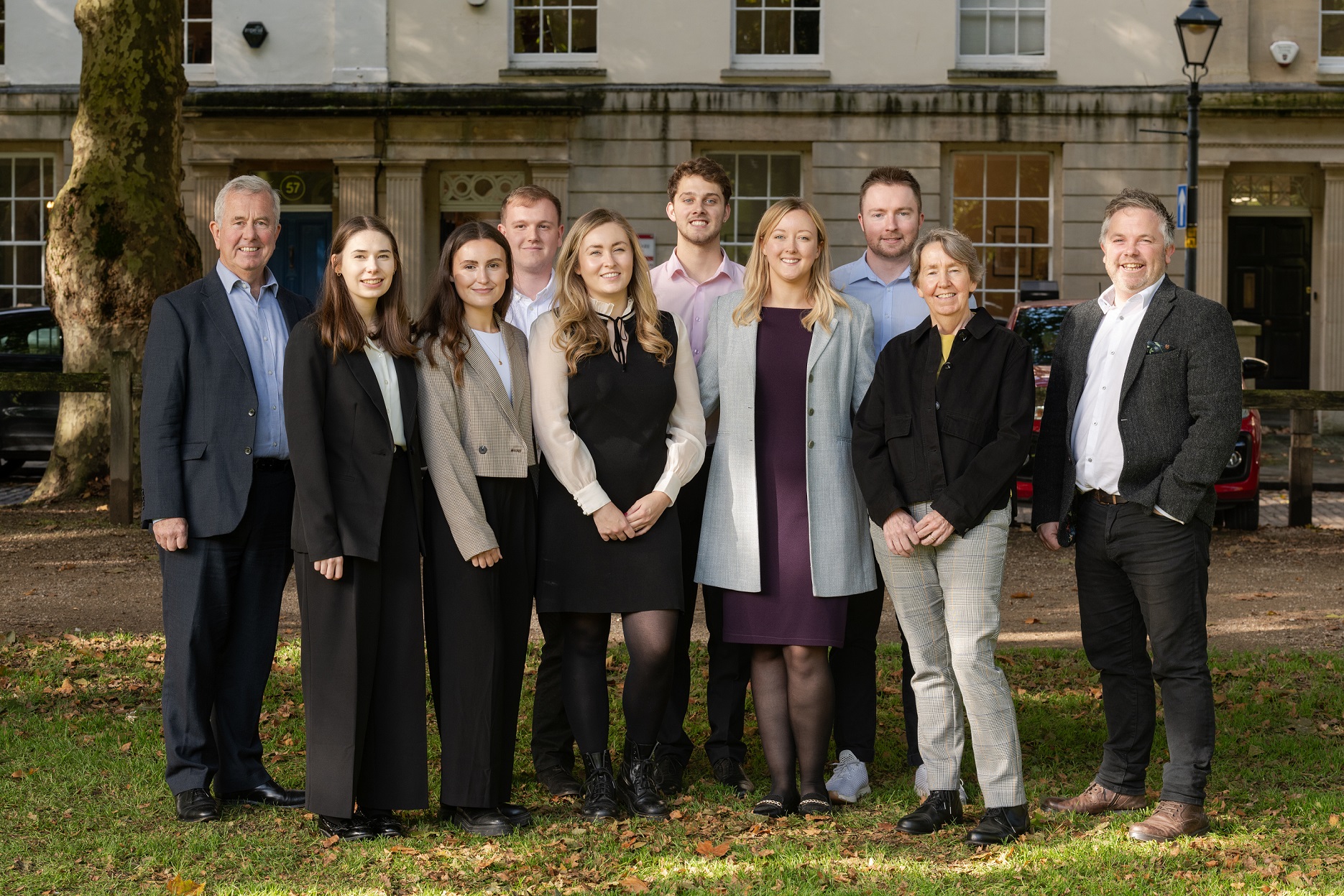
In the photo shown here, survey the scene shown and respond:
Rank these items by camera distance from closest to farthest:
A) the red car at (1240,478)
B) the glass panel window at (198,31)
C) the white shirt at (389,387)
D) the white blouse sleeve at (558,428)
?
the white shirt at (389,387)
the white blouse sleeve at (558,428)
the red car at (1240,478)
the glass panel window at (198,31)

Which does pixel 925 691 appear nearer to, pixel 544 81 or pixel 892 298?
pixel 892 298

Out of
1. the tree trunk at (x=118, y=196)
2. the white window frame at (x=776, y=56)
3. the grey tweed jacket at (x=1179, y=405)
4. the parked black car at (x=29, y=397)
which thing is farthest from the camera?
the white window frame at (x=776, y=56)

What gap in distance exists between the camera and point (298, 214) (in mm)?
19797

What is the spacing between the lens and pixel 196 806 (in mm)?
4906

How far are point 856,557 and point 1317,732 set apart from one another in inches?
98.1

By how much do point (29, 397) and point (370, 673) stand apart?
36.6ft

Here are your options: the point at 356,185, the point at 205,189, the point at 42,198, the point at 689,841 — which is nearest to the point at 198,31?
the point at 205,189

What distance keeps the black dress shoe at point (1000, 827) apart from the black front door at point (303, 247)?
1659 centimetres

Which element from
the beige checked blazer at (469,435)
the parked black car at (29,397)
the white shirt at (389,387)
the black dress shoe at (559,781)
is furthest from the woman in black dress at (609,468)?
the parked black car at (29,397)

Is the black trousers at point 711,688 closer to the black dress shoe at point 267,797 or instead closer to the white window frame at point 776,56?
the black dress shoe at point 267,797

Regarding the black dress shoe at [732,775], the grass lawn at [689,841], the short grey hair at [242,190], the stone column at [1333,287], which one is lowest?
the grass lawn at [689,841]

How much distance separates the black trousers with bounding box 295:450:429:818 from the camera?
15.2 feet

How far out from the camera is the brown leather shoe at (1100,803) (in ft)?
16.2

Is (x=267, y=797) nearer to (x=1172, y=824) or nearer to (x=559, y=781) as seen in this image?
(x=559, y=781)
